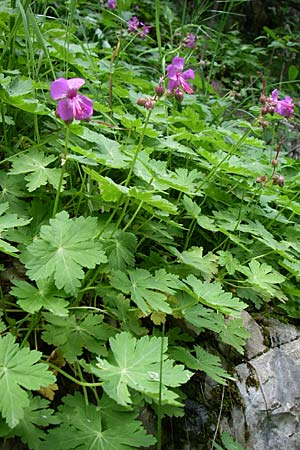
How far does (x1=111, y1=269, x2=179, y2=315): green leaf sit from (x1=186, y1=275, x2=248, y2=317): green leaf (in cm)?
7

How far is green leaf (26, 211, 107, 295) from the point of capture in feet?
3.71

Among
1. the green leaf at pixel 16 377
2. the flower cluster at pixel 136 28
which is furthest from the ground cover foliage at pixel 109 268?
the flower cluster at pixel 136 28

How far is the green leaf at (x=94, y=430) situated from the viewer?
1040 millimetres

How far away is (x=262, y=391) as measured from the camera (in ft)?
5.18

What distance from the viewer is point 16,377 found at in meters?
0.96

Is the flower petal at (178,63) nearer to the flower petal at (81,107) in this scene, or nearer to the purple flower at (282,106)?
the purple flower at (282,106)

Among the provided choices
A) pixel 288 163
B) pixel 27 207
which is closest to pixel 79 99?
pixel 27 207

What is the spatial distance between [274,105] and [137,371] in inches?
44.7

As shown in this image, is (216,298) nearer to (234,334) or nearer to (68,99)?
(234,334)

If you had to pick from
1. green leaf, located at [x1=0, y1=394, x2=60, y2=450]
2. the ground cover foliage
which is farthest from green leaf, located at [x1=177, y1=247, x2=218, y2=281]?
green leaf, located at [x1=0, y1=394, x2=60, y2=450]

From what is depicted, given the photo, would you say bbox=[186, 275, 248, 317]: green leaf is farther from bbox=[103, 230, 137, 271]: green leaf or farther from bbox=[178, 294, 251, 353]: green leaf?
bbox=[103, 230, 137, 271]: green leaf

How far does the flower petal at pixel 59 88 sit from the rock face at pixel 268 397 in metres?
1.04

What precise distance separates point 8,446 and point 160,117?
1492 mm

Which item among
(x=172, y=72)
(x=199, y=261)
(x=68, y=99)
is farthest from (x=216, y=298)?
(x=172, y=72)
